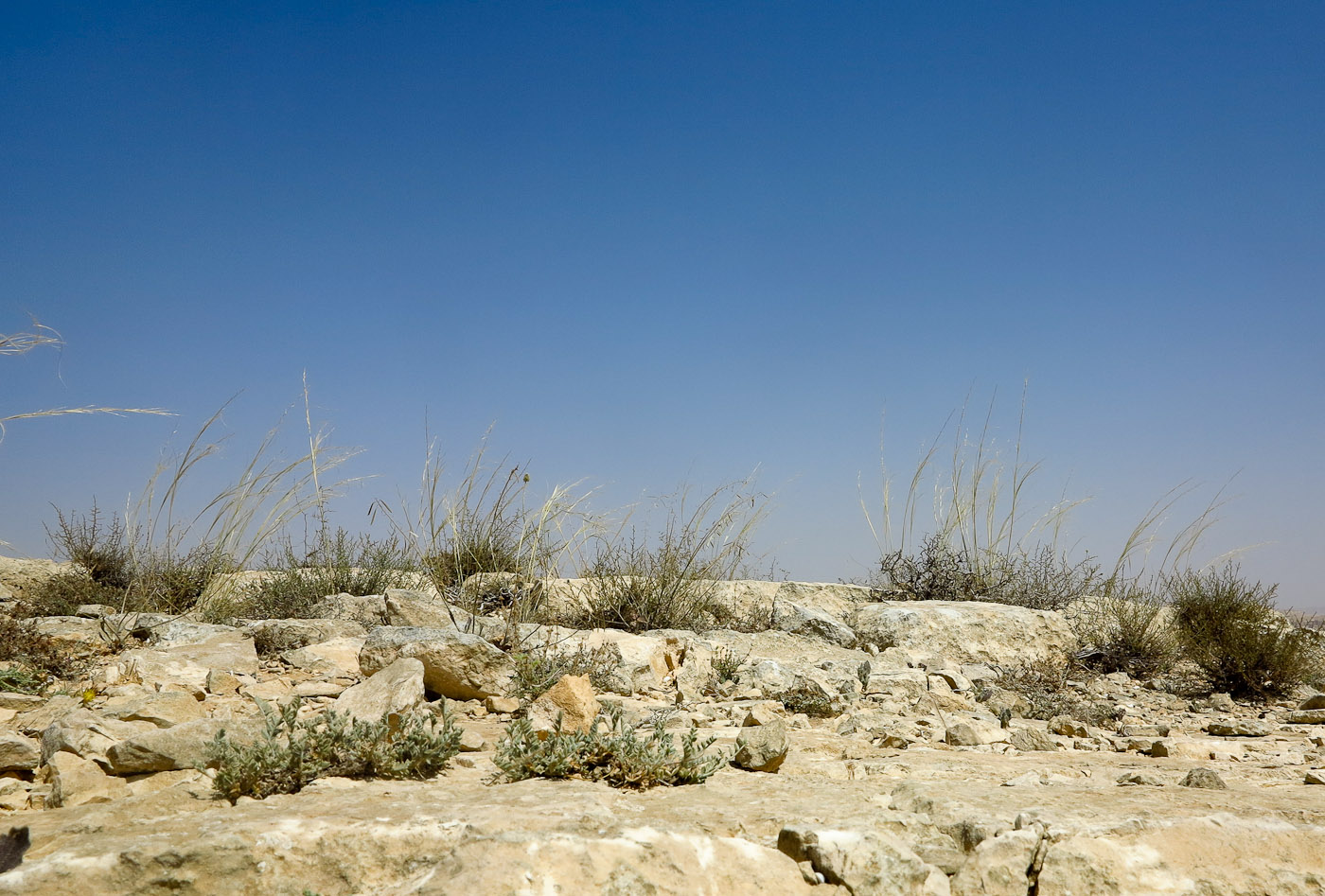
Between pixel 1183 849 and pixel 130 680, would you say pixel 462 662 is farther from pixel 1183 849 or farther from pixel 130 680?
pixel 1183 849

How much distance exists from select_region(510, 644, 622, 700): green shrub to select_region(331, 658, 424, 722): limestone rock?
0.49m

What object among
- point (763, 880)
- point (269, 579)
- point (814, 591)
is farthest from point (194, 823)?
point (814, 591)

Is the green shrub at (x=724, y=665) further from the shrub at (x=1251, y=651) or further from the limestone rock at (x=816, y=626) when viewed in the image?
the shrub at (x=1251, y=651)

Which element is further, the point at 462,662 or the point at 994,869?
the point at 462,662

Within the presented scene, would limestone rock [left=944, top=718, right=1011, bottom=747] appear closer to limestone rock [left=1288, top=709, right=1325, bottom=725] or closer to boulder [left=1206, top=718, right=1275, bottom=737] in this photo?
boulder [left=1206, top=718, right=1275, bottom=737]

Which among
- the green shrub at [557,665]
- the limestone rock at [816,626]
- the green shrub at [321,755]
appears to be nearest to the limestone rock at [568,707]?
the green shrub at [557,665]

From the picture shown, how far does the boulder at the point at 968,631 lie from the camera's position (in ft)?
23.0

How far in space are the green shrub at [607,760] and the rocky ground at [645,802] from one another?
0.06m

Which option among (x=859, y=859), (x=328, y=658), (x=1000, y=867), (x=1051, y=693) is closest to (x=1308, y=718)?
(x=1051, y=693)

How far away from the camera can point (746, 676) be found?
487cm

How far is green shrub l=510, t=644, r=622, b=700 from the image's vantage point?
366 cm

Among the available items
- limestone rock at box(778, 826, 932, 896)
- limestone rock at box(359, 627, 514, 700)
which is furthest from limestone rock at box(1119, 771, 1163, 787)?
limestone rock at box(359, 627, 514, 700)

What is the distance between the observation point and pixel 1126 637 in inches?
283

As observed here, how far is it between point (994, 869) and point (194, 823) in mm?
2062
